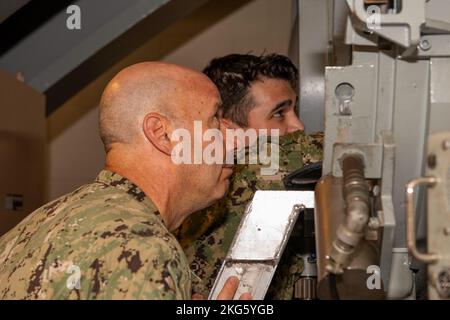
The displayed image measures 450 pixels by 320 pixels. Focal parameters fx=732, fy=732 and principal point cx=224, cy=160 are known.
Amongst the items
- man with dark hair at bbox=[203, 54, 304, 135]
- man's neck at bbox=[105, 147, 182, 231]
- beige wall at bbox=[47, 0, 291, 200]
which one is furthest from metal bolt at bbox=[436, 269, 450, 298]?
beige wall at bbox=[47, 0, 291, 200]

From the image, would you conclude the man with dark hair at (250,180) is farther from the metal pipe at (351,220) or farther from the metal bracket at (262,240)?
the metal pipe at (351,220)

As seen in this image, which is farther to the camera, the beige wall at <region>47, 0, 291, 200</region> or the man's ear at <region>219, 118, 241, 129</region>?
the beige wall at <region>47, 0, 291, 200</region>

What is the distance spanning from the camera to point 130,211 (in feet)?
4.35

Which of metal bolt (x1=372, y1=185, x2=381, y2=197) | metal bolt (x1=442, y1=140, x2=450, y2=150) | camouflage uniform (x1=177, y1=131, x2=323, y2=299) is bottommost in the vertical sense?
camouflage uniform (x1=177, y1=131, x2=323, y2=299)

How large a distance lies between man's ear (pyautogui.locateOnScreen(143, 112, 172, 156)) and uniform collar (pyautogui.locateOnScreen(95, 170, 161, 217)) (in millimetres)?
114

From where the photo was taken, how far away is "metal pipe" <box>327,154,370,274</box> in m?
1.10

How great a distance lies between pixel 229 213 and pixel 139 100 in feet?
2.33

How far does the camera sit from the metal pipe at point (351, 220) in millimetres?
1100

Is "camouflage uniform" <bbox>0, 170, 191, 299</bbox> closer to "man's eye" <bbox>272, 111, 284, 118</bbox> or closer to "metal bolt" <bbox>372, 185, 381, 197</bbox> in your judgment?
"metal bolt" <bbox>372, 185, 381, 197</bbox>

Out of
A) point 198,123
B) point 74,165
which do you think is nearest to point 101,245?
point 198,123

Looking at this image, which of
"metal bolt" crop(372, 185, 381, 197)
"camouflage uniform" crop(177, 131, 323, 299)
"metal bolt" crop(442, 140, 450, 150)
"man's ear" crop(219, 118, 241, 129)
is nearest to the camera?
"metal bolt" crop(442, 140, 450, 150)

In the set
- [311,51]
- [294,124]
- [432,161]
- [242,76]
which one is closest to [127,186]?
[432,161]
